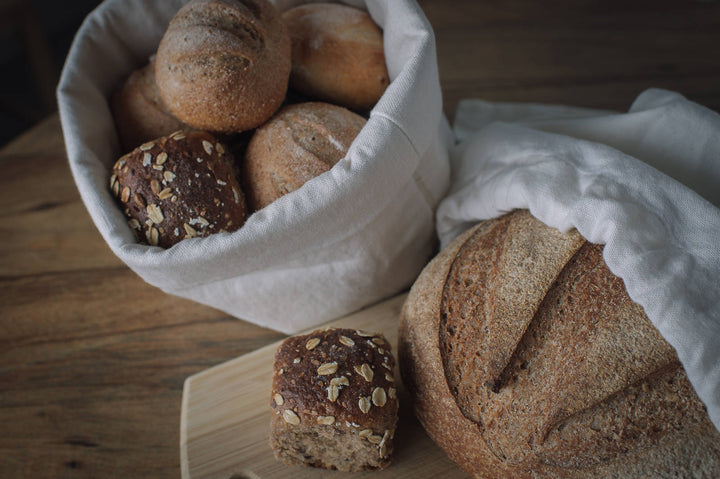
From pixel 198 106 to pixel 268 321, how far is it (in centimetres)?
47

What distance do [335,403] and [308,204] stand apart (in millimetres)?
331

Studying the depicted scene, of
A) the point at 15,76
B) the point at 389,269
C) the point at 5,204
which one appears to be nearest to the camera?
the point at 389,269

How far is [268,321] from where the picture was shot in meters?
1.14

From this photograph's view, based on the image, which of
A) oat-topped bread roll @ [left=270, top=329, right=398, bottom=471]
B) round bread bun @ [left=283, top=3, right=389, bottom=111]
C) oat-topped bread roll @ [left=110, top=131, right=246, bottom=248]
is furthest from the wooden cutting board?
round bread bun @ [left=283, top=3, right=389, bottom=111]

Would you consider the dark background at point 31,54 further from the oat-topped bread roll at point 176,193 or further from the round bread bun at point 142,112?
the oat-topped bread roll at point 176,193

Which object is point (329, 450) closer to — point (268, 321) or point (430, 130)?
point (268, 321)

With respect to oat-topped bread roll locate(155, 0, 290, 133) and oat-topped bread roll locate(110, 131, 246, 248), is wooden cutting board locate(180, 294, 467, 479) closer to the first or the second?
oat-topped bread roll locate(110, 131, 246, 248)

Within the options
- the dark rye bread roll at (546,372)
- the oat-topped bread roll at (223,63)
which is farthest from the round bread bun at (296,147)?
the dark rye bread roll at (546,372)

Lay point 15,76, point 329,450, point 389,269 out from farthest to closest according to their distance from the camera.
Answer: point 15,76, point 389,269, point 329,450

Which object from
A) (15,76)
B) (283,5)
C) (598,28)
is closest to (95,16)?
(283,5)

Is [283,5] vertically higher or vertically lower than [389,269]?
higher

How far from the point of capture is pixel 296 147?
0.97 m

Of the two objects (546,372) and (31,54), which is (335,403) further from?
(31,54)

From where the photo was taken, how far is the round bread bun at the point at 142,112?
1.08 m
